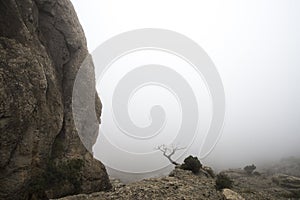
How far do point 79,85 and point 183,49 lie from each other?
38.2 m

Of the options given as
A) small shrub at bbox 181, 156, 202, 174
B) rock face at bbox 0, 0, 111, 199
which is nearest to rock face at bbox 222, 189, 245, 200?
small shrub at bbox 181, 156, 202, 174

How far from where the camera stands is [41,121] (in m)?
19.0

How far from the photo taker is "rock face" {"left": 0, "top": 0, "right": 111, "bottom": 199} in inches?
630

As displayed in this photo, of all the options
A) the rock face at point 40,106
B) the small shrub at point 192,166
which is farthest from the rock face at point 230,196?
the rock face at point 40,106

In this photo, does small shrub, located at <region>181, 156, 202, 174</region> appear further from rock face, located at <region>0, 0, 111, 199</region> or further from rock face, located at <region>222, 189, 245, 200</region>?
rock face, located at <region>0, 0, 111, 199</region>

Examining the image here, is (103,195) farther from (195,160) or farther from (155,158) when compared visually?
(155,158)

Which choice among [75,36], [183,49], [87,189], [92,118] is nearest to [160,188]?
[87,189]

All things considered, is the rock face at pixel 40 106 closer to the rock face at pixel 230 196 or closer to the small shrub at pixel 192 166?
the small shrub at pixel 192 166

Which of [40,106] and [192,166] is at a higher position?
[40,106]

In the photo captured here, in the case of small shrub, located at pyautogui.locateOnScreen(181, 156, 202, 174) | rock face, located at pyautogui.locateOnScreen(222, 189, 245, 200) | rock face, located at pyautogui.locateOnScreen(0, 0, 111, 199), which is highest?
rock face, located at pyautogui.locateOnScreen(0, 0, 111, 199)

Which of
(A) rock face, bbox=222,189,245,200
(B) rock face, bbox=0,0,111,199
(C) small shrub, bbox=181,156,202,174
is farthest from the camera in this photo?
(C) small shrub, bbox=181,156,202,174

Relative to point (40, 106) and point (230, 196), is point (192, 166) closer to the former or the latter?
point (230, 196)

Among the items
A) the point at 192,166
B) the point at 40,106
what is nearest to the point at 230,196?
the point at 192,166

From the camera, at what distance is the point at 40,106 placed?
62.6ft
